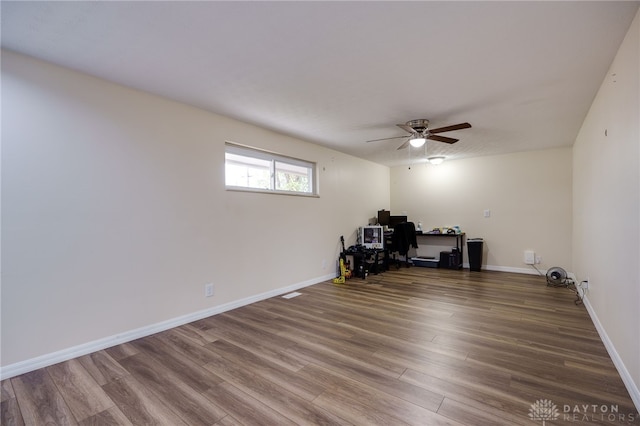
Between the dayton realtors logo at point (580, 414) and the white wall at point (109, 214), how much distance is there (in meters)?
3.06

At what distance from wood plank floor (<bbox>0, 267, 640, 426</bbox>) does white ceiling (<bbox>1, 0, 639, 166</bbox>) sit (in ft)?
7.70

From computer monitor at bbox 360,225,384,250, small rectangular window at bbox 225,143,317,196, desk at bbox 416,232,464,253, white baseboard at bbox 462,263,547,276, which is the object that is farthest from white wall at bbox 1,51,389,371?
white baseboard at bbox 462,263,547,276

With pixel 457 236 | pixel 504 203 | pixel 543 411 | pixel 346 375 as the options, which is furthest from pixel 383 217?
pixel 543 411

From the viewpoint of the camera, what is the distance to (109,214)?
2.58 metres

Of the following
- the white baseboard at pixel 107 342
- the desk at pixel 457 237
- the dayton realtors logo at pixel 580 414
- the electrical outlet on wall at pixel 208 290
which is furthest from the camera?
the desk at pixel 457 237

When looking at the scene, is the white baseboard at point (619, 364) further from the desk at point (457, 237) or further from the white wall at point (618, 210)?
the desk at point (457, 237)

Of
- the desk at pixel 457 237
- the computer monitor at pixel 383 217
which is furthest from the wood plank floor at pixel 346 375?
the computer monitor at pixel 383 217

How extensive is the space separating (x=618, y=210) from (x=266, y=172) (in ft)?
12.1

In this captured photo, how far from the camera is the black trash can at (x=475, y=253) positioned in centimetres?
568

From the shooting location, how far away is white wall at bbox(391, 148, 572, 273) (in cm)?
520

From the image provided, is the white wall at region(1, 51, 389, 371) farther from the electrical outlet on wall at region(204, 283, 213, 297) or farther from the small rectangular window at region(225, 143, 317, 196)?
the small rectangular window at region(225, 143, 317, 196)

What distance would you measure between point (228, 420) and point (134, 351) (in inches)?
54.5

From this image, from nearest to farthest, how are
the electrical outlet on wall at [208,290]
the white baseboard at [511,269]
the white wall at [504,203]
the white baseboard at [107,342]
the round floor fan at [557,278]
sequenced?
the white baseboard at [107,342] → the electrical outlet on wall at [208,290] → the round floor fan at [557,278] → the white wall at [504,203] → the white baseboard at [511,269]

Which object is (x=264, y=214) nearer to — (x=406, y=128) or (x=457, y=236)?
(x=406, y=128)
